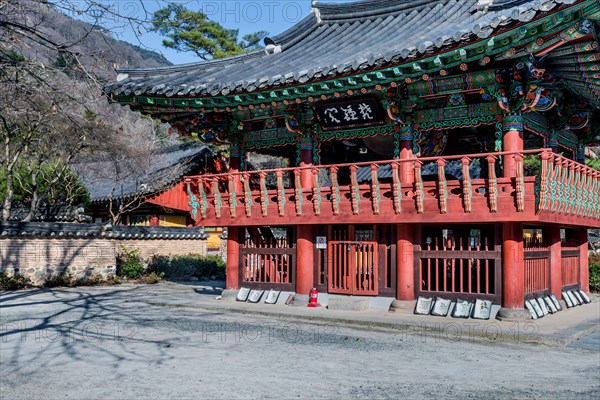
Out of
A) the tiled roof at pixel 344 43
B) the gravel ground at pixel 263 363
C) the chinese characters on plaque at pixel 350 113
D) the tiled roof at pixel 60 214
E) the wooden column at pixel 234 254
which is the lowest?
the gravel ground at pixel 263 363

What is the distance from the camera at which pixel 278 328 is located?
12203 millimetres

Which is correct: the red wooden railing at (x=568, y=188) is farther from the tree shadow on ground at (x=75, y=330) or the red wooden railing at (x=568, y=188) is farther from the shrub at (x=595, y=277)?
the tree shadow on ground at (x=75, y=330)

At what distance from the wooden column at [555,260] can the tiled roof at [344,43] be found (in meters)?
5.44

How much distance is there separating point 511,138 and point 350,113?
3.78 metres

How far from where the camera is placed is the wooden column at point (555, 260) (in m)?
14.8

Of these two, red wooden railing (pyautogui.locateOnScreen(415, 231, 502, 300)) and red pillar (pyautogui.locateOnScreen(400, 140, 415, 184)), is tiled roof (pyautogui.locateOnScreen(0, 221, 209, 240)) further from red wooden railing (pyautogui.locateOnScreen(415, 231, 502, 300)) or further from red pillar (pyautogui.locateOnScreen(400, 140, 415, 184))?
red wooden railing (pyautogui.locateOnScreen(415, 231, 502, 300))

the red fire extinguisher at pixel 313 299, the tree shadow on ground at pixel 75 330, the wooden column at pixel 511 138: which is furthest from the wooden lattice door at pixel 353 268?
the tree shadow on ground at pixel 75 330

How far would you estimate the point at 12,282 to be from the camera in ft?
65.2

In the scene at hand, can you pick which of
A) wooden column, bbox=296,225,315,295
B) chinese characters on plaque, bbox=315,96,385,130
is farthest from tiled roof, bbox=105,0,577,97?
wooden column, bbox=296,225,315,295

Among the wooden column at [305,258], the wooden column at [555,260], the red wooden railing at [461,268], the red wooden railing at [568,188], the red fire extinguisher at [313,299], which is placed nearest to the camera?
the red wooden railing at [568,188]

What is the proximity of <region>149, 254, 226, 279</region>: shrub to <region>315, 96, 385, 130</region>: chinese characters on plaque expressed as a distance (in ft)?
42.9

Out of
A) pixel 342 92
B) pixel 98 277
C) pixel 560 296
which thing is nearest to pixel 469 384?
pixel 342 92

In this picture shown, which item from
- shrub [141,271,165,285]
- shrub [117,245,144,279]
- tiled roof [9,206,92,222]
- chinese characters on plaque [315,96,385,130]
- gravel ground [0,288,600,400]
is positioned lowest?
shrub [141,271,165,285]

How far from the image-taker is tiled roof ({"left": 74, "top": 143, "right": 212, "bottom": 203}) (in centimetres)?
3108
